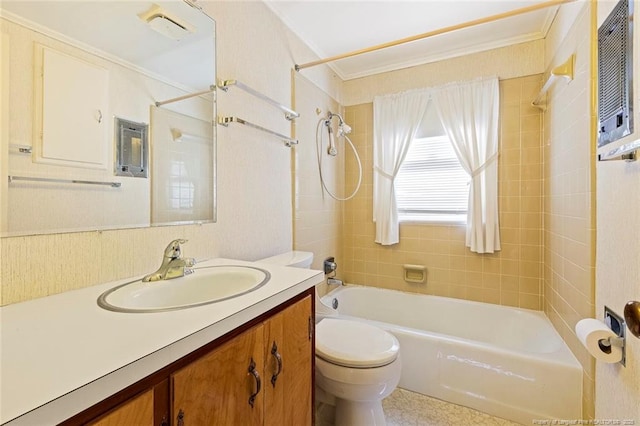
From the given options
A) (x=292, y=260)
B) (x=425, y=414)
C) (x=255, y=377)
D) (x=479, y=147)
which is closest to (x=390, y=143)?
(x=479, y=147)

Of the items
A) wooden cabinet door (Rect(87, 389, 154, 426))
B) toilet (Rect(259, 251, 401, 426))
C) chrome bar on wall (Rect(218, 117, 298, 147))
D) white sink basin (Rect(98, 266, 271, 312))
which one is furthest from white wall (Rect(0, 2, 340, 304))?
wooden cabinet door (Rect(87, 389, 154, 426))

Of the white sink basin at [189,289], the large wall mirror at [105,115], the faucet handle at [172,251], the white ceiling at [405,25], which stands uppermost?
the white ceiling at [405,25]

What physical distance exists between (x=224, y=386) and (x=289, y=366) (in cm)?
29

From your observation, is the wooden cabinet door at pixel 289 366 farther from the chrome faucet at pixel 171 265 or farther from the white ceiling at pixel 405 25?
the white ceiling at pixel 405 25

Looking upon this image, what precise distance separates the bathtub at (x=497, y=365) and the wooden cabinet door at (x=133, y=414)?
1.49m

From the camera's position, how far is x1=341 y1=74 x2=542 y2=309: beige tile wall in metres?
2.10

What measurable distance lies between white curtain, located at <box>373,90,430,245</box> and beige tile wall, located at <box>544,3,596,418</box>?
918mm

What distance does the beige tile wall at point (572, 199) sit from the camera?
1.33 m

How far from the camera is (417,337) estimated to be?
1.70m

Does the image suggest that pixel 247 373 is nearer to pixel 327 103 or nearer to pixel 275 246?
pixel 275 246

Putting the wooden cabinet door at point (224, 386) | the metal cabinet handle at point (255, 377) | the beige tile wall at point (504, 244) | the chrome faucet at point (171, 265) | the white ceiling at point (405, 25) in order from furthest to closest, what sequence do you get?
1. the beige tile wall at point (504, 244)
2. the white ceiling at point (405, 25)
3. the chrome faucet at point (171, 265)
4. the metal cabinet handle at point (255, 377)
5. the wooden cabinet door at point (224, 386)

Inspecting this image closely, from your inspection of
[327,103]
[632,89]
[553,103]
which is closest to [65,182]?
[632,89]

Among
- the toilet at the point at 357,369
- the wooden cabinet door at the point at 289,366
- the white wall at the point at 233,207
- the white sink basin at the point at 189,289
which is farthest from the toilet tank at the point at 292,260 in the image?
the wooden cabinet door at the point at 289,366

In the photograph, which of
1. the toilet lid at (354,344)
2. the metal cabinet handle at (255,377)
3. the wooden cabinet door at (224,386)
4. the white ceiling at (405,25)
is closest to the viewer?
the wooden cabinet door at (224,386)
